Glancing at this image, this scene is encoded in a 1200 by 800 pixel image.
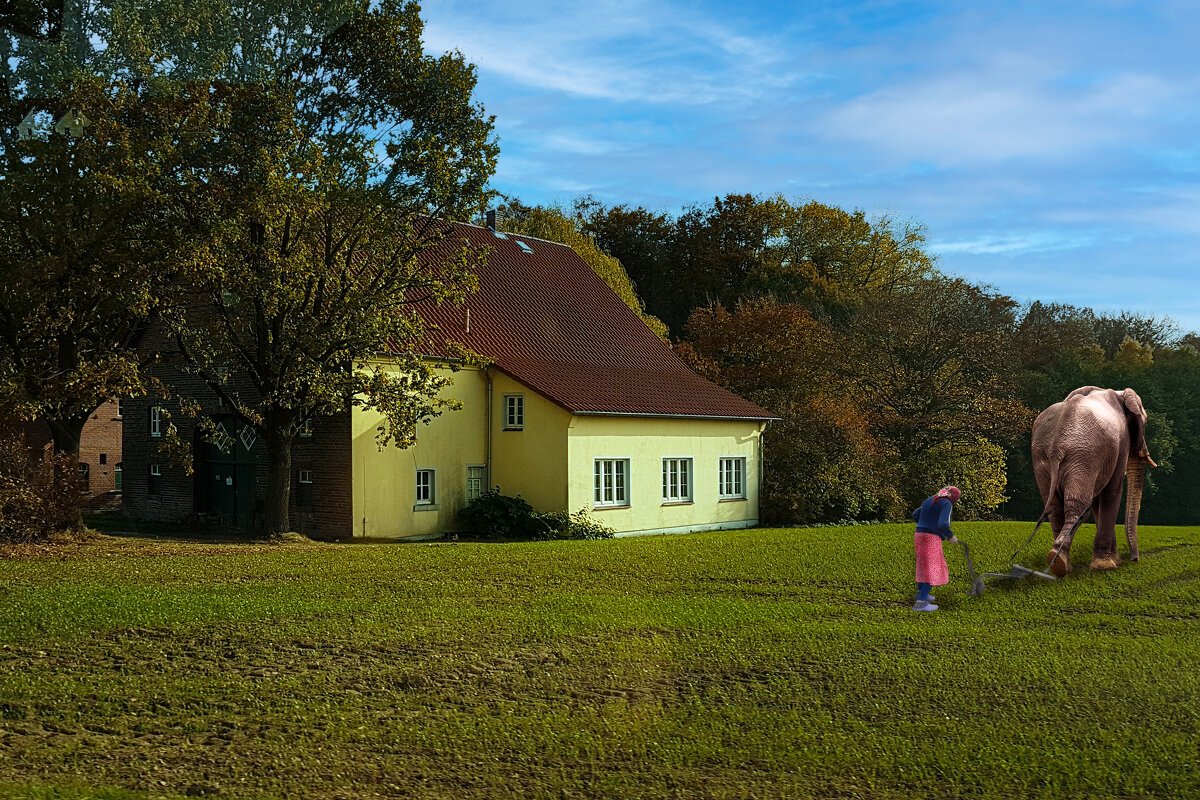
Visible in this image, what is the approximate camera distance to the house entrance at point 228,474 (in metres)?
26.5

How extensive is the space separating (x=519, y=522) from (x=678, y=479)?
5.59 metres

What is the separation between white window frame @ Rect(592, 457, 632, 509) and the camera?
2625 centimetres

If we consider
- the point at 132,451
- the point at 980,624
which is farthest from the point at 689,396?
the point at 980,624

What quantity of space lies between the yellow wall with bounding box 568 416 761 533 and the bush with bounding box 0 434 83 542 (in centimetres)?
1090

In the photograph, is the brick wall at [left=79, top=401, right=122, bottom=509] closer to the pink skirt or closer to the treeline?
the treeline

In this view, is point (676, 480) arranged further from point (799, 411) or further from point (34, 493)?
point (34, 493)

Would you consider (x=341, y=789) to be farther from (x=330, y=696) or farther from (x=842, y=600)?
(x=842, y=600)

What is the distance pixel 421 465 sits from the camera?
82.2 feet

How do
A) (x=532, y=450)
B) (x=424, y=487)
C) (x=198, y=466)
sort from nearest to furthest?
(x=424, y=487) < (x=532, y=450) < (x=198, y=466)

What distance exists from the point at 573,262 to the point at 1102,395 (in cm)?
2136

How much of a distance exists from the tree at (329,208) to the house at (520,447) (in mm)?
1625

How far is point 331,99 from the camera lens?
2223 cm

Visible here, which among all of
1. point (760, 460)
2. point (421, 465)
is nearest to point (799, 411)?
point (760, 460)

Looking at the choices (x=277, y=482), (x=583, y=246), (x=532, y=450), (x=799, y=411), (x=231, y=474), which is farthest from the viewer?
(x=583, y=246)
